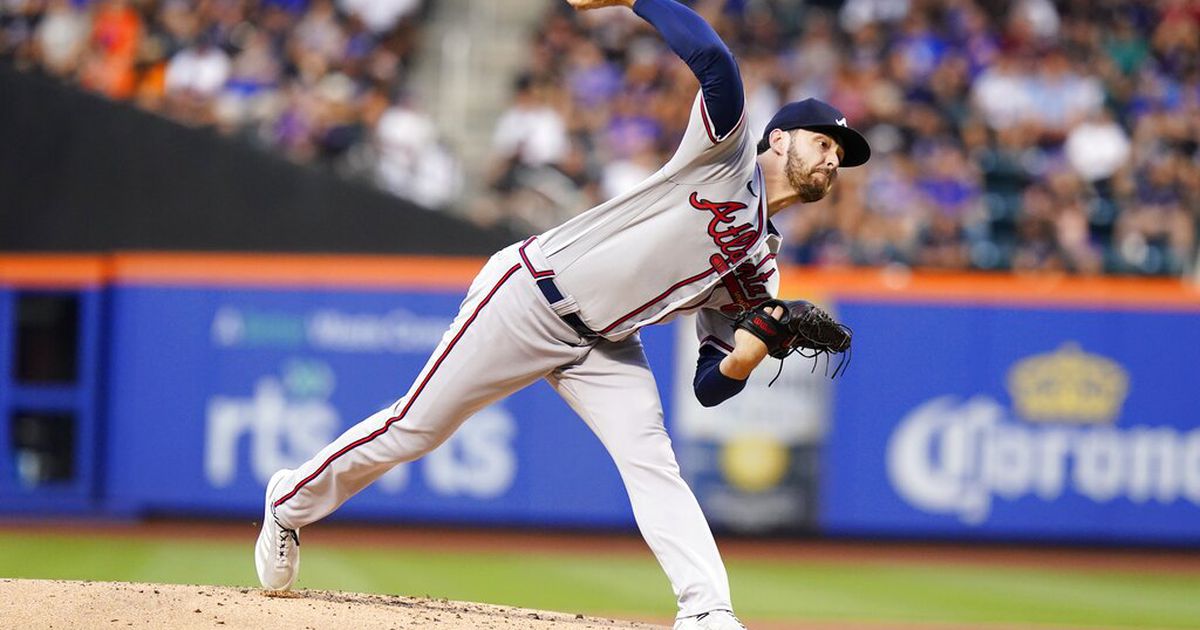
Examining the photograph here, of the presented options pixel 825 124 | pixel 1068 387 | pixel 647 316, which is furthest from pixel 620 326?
pixel 1068 387

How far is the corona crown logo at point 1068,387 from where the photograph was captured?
33.2 feet

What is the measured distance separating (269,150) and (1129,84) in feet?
24.9

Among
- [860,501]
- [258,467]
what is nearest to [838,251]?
[860,501]

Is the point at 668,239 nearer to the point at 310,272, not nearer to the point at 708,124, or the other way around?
the point at 708,124

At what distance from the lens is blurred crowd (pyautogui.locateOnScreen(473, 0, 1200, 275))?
11.4 m

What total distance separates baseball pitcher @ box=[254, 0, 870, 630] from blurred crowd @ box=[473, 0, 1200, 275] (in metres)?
6.18

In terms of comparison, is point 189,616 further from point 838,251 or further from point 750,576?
point 838,251

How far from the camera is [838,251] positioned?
1110cm

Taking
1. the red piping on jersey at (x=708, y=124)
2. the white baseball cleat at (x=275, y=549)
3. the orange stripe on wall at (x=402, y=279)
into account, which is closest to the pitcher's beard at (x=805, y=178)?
the red piping on jersey at (x=708, y=124)

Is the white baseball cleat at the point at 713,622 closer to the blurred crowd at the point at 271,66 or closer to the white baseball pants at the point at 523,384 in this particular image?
the white baseball pants at the point at 523,384

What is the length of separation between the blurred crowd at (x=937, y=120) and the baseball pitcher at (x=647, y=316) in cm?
618

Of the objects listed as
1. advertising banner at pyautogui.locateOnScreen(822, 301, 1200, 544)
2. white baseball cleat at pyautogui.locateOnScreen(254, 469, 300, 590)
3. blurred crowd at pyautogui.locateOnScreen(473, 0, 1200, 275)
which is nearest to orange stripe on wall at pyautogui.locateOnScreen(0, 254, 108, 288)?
blurred crowd at pyautogui.locateOnScreen(473, 0, 1200, 275)

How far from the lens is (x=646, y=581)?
8523 millimetres

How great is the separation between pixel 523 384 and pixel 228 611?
3.79 feet
